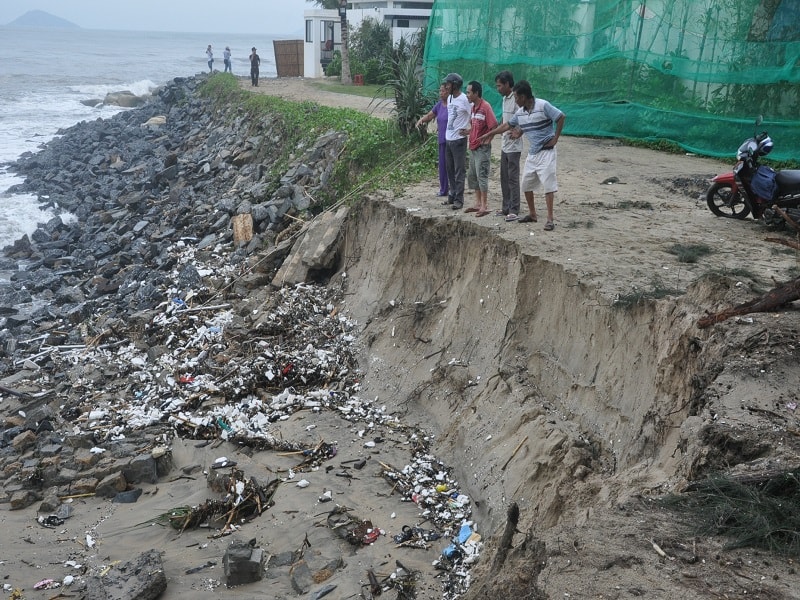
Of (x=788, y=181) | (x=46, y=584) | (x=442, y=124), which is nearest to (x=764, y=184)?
(x=788, y=181)

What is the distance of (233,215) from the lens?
1473 cm

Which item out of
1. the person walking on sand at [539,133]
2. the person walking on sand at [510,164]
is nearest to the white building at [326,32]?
the person walking on sand at [510,164]

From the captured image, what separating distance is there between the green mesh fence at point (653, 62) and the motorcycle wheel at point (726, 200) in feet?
10.6

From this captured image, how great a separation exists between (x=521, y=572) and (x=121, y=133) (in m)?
28.0

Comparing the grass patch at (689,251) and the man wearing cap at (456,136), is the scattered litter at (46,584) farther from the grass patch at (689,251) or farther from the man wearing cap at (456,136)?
the grass patch at (689,251)

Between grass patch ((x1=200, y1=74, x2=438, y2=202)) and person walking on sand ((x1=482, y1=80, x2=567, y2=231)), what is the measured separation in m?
3.38

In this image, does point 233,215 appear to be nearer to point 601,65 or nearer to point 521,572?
point 601,65

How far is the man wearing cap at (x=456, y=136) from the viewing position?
30.7 ft

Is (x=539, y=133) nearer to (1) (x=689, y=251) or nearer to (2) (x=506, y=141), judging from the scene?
(2) (x=506, y=141)

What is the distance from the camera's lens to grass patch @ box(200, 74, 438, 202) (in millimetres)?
12227

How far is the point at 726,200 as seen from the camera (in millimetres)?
9023

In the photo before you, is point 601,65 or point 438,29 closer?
point 601,65

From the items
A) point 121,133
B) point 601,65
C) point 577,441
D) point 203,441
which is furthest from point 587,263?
point 121,133

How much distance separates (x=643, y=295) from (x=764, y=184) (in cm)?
317
